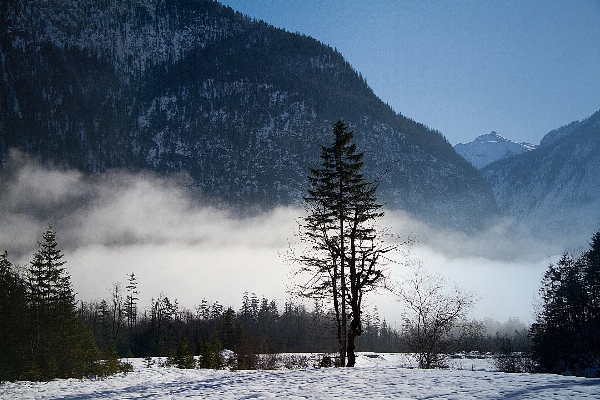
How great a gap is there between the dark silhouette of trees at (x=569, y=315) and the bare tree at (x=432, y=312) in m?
26.9

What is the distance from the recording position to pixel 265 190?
6555 inches

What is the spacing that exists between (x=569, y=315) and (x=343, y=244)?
4213cm

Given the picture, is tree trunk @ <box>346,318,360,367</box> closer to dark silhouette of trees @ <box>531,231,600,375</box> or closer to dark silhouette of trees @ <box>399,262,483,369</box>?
dark silhouette of trees @ <box>399,262,483,369</box>

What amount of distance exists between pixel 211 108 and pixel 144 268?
8471 centimetres

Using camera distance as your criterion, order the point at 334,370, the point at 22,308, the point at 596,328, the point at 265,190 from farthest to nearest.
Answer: the point at 265,190
the point at 596,328
the point at 22,308
the point at 334,370

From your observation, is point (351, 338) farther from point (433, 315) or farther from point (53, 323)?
Answer: point (53, 323)

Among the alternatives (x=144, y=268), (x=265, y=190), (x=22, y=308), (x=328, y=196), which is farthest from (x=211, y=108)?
(x=328, y=196)

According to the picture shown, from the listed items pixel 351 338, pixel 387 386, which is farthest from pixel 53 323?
pixel 387 386

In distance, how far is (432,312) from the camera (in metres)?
20.1

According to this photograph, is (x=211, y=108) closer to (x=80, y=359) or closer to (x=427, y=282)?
(x=80, y=359)

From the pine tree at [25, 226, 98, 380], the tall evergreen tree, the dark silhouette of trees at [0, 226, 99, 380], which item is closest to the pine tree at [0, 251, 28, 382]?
the dark silhouette of trees at [0, 226, 99, 380]

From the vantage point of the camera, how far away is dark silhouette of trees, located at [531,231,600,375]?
39.4 metres

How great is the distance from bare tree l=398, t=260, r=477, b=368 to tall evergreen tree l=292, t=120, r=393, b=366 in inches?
138

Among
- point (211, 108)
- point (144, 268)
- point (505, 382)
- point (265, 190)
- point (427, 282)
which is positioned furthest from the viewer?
point (211, 108)
